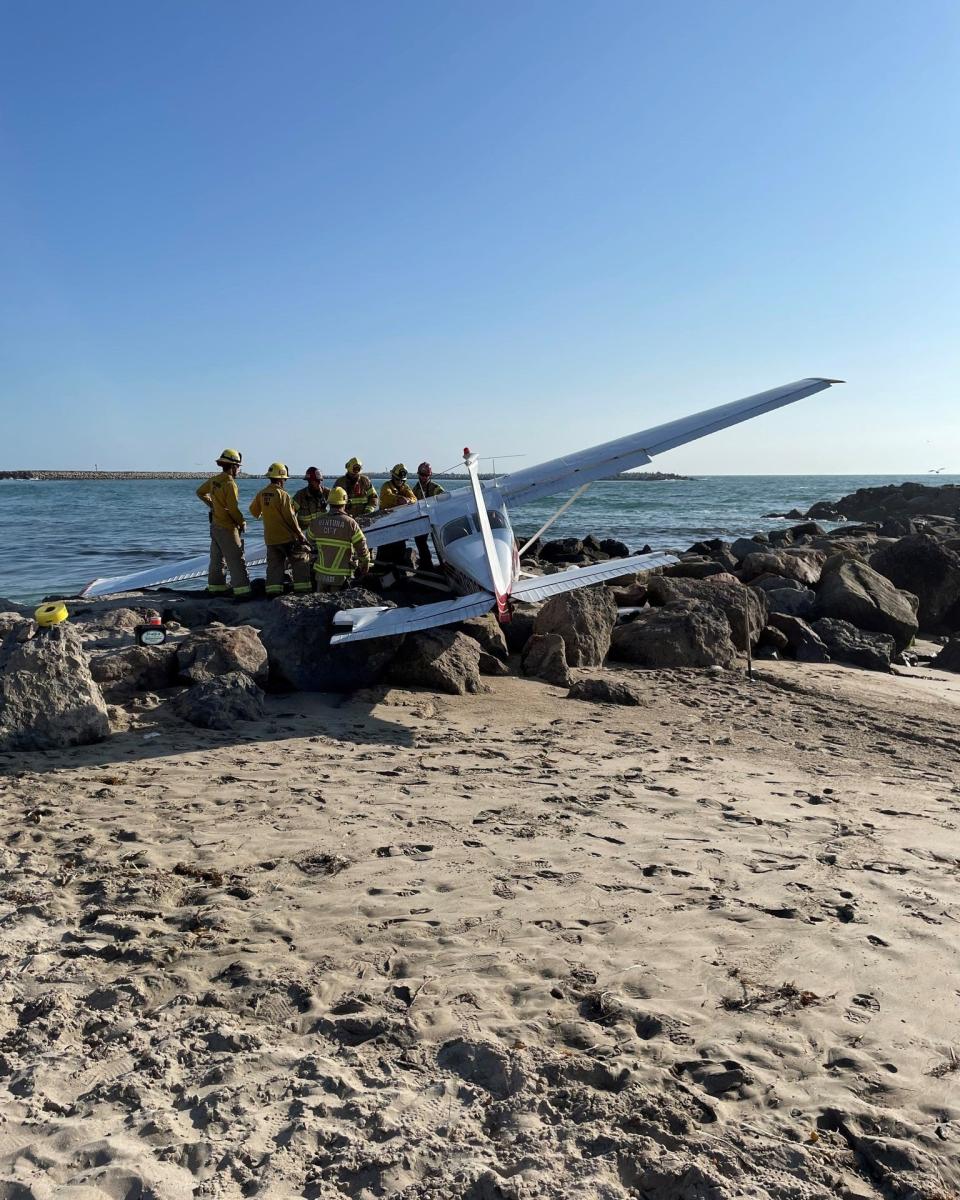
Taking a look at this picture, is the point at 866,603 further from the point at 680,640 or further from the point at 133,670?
the point at 133,670

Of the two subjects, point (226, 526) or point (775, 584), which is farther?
point (775, 584)

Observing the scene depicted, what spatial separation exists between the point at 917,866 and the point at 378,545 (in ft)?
32.2

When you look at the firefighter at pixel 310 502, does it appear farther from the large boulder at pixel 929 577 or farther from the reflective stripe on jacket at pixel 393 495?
the large boulder at pixel 929 577

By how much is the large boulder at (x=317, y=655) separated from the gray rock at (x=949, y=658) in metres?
8.51

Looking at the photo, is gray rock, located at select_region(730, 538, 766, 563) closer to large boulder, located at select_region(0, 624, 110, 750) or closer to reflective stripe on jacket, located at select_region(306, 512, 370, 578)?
reflective stripe on jacket, located at select_region(306, 512, 370, 578)

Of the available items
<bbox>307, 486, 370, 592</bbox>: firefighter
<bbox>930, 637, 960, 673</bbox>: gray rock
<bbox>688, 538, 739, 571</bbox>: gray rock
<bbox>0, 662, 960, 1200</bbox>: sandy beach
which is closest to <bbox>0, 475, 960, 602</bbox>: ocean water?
<bbox>688, 538, 739, 571</bbox>: gray rock

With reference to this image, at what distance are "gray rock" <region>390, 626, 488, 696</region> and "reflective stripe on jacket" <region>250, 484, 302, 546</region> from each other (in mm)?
4366

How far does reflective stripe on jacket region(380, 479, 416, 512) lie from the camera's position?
15.5 m

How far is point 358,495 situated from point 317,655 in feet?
20.8

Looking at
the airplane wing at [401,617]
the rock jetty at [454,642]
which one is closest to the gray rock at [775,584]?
the rock jetty at [454,642]

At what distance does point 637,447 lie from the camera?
547 inches

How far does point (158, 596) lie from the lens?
1432 cm

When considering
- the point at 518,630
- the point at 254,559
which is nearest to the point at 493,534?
the point at 518,630

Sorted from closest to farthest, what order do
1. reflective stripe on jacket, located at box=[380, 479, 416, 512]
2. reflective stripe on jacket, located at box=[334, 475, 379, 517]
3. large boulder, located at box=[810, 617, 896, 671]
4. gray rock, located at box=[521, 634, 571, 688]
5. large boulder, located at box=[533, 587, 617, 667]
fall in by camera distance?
gray rock, located at box=[521, 634, 571, 688], large boulder, located at box=[533, 587, 617, 667], large boulder, located at box=[810, 617, 896, 671], reflective stripe on jacket, located at box=[334, 475, 379, 517], reflective stripe on jacket, located at box=[380, 479, 416, 512]
